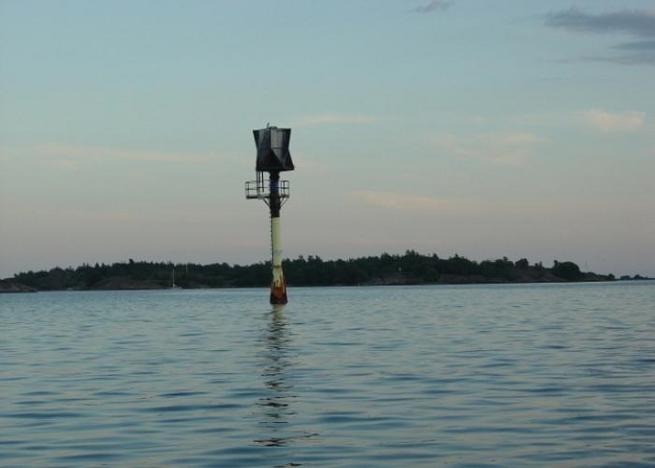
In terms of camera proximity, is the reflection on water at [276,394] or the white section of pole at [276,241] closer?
the reflection on water at [276,394]

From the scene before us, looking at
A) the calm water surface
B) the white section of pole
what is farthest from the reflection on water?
the white section of pole

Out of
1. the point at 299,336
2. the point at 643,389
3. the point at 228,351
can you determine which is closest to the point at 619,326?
the point at 299,336

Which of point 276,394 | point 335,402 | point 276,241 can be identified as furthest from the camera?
point 276,241

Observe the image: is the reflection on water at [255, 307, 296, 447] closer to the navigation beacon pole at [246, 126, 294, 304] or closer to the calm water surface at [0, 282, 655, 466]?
the calm water surface at [0, 282, 655, 466]

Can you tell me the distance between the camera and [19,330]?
6141cm

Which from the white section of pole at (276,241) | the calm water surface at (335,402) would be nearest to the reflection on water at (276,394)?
the calm water surface at (335,402)

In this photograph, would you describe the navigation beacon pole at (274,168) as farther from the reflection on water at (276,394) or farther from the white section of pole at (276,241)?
the reflection on water at (276,394)

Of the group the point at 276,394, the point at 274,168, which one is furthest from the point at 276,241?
the point at 276,394

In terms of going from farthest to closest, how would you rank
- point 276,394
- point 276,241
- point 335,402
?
point 276,241
point 276,394
point 335,402

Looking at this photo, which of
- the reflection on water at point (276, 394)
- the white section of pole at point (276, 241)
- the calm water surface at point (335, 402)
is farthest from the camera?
the white section of pole at point (276, 241)

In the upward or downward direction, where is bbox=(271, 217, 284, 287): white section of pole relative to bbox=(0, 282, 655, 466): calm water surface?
upward

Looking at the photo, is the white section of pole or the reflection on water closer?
the reflection on water

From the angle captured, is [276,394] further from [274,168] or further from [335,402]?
[274,168]

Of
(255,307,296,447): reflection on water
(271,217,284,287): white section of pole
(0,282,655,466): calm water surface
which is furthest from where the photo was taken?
(271,217,284,287): white section of pole
